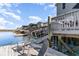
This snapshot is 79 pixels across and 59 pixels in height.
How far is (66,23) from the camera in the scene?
7.48ft

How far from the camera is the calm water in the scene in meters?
2.24

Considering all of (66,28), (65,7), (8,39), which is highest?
(65,7)

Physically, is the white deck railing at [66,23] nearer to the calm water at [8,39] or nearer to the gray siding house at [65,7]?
the gray siding house at [65,7]

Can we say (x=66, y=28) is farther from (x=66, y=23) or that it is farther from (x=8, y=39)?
(x=8, y=39)

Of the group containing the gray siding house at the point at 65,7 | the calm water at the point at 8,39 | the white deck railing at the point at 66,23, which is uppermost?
the gray siding house at the point at 65,7

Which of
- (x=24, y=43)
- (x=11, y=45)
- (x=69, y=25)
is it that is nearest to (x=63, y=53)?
(x=69, y=25)

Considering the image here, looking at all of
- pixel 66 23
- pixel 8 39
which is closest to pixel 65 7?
pixel 66 23

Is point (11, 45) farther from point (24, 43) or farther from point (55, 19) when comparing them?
point (55, 19)

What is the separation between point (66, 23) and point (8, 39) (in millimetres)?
777

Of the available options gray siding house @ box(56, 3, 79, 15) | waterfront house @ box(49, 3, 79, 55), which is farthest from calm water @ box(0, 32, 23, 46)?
gray siding house @ box(56, 3, 79, 15)

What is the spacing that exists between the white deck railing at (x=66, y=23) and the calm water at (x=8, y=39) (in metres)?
0.48

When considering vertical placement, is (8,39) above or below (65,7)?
below

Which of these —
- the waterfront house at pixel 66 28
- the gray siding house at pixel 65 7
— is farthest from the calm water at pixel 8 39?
the gray siding house at pixel 65 7

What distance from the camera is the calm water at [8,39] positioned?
2.24 m
